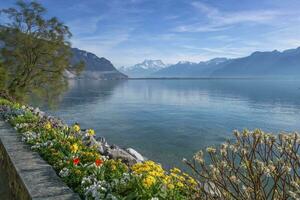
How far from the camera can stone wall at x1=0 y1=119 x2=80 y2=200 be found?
15.8 ft

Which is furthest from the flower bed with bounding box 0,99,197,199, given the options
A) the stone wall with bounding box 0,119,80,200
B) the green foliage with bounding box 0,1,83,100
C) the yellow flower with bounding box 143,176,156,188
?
the green foliage with bounding box 0,1,83,100

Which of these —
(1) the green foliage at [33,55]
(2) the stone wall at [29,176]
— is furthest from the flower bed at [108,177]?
(1) the green foliage at [33,55]

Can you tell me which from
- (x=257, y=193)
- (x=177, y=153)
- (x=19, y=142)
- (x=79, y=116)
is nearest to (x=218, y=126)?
(x=177, y=153)

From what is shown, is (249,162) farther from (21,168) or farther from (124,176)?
(21,168)

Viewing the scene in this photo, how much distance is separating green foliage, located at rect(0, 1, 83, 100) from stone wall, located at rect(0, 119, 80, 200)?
22.5 m

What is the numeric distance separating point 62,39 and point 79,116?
1387cm

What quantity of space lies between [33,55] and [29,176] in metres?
26.7

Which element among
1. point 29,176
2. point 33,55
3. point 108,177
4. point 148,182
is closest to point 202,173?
point 148,182

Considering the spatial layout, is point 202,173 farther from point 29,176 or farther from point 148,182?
point 29,176

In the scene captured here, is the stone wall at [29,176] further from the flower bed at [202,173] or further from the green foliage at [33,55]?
the green foliage at [33,55]

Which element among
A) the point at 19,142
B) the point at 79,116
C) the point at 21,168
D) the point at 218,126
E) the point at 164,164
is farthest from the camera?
the point at 79,116

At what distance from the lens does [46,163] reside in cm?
648

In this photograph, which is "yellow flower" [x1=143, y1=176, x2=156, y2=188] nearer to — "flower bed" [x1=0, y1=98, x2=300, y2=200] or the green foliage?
"flower bed" [x1=0, y1=98, x2=300, y2=200]

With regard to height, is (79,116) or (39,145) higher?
(39,145)
